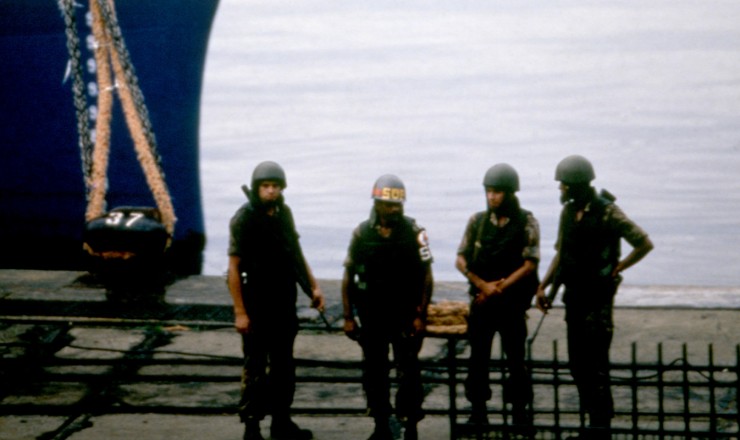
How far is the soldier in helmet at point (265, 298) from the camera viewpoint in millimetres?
8336

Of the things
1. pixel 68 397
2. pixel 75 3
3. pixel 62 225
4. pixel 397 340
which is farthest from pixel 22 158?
pixel 397 340

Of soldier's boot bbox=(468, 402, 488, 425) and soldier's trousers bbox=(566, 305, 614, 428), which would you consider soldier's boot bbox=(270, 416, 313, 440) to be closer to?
soldier's boot bbox=(468, 402, 488, 425)

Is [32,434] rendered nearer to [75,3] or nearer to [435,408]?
[435,408]

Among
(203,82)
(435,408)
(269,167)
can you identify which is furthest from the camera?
(203,82)

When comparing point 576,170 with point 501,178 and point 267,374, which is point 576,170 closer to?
point 501,178

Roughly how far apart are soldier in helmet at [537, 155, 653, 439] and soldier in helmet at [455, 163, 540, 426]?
19 cm

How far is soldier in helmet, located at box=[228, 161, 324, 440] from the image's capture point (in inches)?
328

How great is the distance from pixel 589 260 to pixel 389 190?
1397 millimetres

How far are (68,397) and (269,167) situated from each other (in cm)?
278

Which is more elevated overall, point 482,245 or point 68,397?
point 482,245

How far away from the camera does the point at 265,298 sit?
8422 millimetres

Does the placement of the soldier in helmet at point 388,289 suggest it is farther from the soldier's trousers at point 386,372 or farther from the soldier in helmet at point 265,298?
the soldier in helmet at point 265,298

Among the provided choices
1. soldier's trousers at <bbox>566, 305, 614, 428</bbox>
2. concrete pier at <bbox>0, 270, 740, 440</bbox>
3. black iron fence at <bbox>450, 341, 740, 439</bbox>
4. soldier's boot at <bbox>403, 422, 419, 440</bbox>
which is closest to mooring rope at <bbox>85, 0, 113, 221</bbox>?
concrete pier at <bbox>0, 270, 740, 440</bbox>

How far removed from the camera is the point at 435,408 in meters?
9.27
